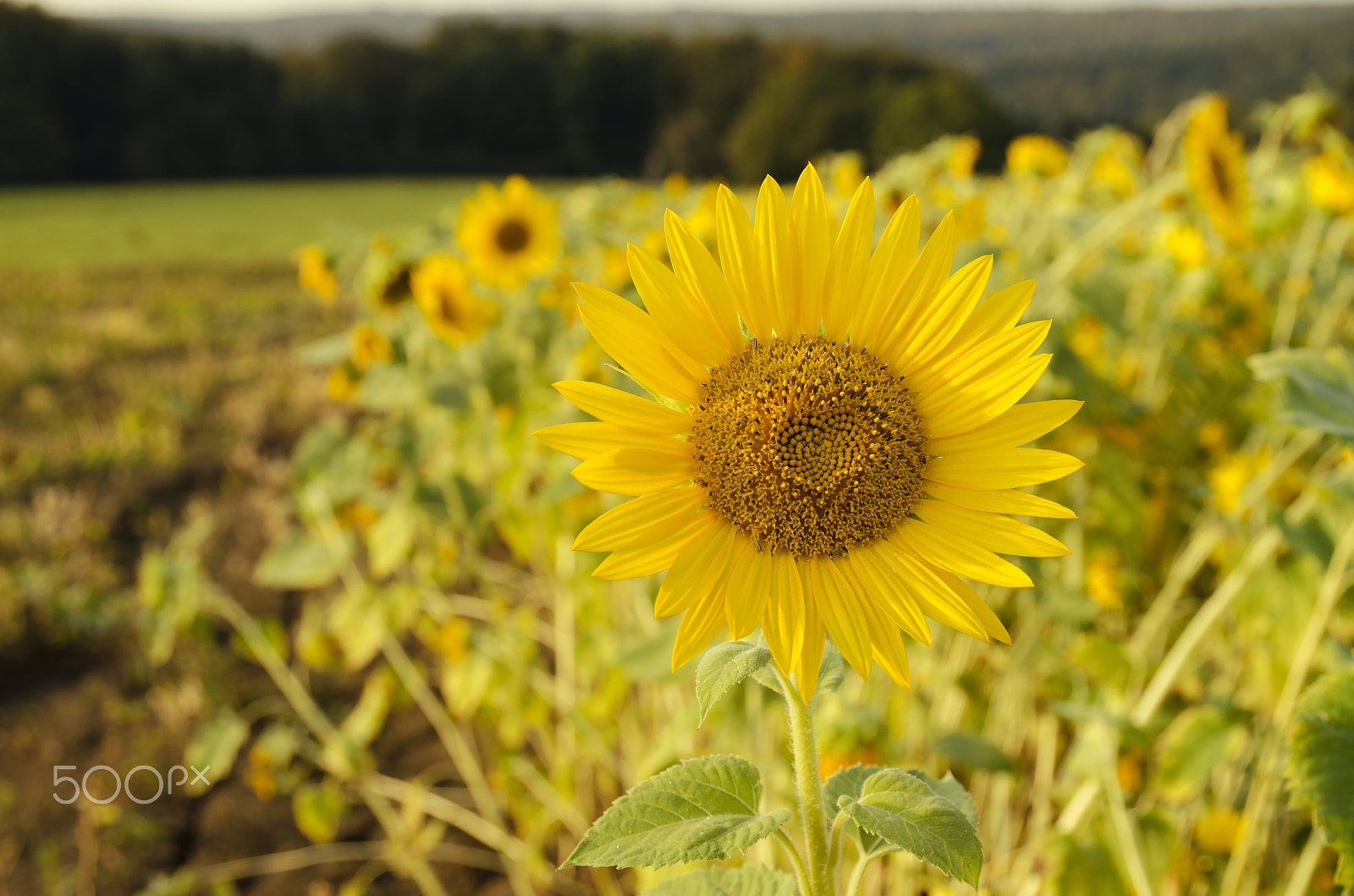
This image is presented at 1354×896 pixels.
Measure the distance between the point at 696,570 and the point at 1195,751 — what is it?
1.06 metres

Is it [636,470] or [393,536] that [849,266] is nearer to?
[636,470]

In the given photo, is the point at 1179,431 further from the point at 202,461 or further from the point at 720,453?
the point at 202,461

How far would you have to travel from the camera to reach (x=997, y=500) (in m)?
0.78

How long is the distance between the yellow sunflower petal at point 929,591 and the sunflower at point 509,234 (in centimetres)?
185

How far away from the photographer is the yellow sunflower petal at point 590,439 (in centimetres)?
73

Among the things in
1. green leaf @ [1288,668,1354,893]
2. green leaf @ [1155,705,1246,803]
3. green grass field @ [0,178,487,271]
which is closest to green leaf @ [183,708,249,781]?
green leaf @ [1155,705,1246,803]

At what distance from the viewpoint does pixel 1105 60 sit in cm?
4553

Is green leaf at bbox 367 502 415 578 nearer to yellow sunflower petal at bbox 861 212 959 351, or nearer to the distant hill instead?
yellow sunflower petal at bbox 861 212 959 351

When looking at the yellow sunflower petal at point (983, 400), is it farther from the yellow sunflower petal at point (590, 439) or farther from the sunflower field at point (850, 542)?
the yellow sunflower petal at point (590, 439)

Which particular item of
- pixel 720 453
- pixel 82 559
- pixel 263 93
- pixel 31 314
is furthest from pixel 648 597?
pixel 263 93

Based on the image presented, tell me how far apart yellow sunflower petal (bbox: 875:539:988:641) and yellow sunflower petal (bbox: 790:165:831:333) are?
24 centimetres

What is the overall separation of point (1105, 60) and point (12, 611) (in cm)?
5320

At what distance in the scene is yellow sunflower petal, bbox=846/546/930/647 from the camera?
0.74 metres

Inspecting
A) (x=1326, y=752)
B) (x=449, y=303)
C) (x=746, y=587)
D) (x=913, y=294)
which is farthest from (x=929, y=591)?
(x=449, y=303)
